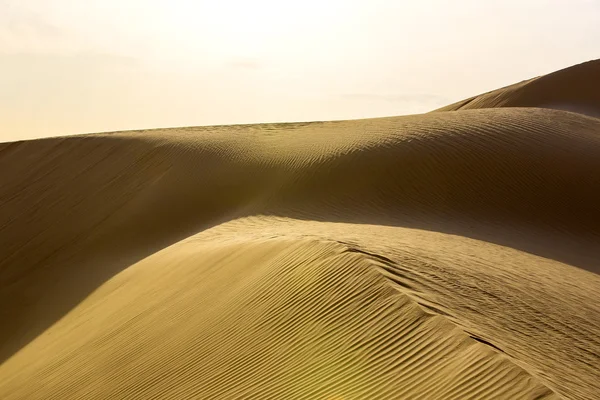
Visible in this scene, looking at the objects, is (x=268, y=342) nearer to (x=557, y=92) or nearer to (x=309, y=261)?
(x=309, y=261)

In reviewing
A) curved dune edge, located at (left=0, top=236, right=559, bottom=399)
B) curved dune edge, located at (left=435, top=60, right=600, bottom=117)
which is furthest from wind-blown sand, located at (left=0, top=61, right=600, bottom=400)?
curved dune edge, located at (left=435, top=60, right=600, bottom=117)

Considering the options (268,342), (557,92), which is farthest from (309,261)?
(557,92)

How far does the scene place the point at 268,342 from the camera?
680 cm

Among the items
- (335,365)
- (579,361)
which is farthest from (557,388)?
(335,365)

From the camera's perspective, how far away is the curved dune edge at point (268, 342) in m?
5.31

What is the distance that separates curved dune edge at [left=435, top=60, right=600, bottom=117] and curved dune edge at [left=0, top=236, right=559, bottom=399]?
2686cm

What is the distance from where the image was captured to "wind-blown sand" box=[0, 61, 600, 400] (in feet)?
19.4

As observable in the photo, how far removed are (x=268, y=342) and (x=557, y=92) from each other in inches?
1255

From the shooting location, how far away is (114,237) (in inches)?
688

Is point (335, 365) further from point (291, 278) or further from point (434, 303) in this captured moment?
point (291, 278)

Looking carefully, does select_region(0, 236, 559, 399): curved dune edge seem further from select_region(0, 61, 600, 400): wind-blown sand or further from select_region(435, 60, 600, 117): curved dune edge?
select_region(435, 60, 600, 117): curved dune edge

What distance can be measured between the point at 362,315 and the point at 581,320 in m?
A: 2.48

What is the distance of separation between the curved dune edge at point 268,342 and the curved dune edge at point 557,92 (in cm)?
2686

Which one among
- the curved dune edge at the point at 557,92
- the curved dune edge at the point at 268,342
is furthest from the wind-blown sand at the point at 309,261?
the curved dune edge at the point at 557,92
